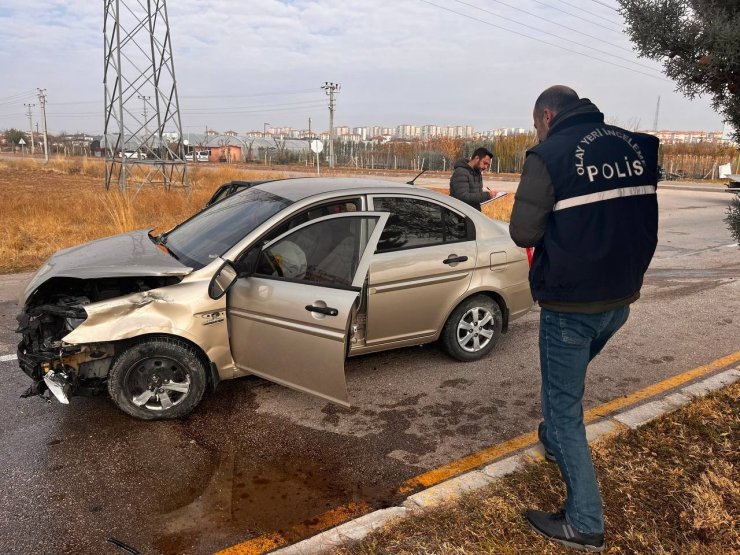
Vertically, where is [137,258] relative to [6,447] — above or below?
above

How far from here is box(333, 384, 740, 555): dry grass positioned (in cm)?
252

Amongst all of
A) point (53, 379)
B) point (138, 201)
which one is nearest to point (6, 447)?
point (53, 379)

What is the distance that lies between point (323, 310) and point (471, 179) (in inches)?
175

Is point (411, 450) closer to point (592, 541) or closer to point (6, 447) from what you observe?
point (592, 541)

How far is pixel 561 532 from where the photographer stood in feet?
8.27

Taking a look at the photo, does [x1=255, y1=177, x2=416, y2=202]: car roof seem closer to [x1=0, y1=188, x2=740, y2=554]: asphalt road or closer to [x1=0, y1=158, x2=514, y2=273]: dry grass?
[x1=0, y1=188, x2=740, y2=554]: asphalt road

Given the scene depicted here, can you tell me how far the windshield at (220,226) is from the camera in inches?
158

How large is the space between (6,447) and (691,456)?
4.15m

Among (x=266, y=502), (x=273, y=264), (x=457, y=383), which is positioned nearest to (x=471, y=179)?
(x=457, y=383)

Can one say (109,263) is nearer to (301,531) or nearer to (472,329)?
(301,531)

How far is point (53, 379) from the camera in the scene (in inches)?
137

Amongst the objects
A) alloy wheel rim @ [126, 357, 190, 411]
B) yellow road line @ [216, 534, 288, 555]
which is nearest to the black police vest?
yellow road line @ [216, 534, 288, 555]

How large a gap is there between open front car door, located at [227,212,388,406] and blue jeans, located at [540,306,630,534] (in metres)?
1.35

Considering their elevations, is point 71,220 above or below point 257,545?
above
